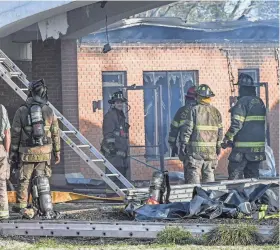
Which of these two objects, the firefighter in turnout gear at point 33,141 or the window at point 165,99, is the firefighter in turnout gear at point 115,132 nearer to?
the firefighter in turnout gear at point 33,141

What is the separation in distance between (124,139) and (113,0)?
8.20ft

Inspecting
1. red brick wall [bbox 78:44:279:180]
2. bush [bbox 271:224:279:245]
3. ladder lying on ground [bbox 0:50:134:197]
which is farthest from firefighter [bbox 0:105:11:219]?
red brick wall [bbox 78:44:279:180]

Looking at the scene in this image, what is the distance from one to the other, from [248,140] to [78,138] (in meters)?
2.73

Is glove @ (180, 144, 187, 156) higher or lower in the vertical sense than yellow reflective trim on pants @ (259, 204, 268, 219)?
higher

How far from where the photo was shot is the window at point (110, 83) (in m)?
21.6

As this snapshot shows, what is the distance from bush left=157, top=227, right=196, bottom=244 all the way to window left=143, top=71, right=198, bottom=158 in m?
12.4

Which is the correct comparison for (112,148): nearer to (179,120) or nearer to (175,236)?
(179,120)

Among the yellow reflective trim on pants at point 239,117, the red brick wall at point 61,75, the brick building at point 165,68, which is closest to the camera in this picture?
the yellow reflective trim on pants at point 239,117

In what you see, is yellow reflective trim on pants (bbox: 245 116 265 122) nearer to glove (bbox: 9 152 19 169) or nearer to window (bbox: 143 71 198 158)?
glove (bbox: 9 152 19 169)

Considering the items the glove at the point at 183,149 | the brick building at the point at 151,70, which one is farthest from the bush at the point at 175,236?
the brick building at the point at 151,70

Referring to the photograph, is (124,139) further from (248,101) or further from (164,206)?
(164,206)

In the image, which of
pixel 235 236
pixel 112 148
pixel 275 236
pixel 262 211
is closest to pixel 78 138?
pixel 112 148

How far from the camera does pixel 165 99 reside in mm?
22328

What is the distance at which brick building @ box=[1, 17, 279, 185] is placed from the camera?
2052 centimetres
